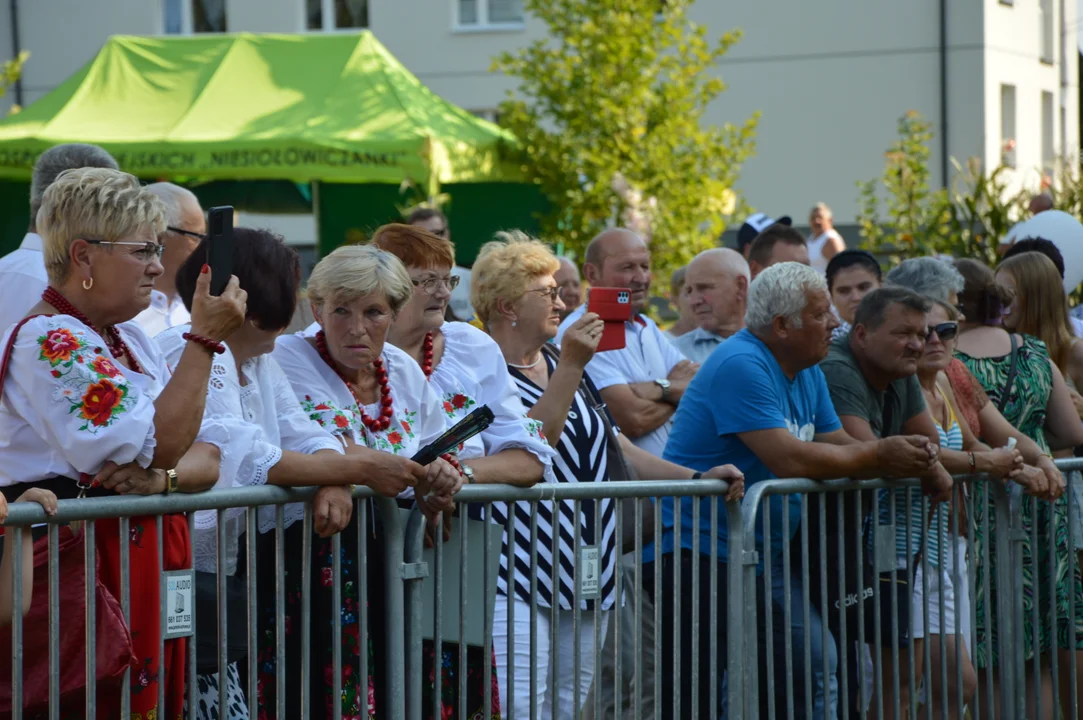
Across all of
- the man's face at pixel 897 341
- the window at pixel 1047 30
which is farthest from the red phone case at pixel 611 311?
the window at pixel 1047 30

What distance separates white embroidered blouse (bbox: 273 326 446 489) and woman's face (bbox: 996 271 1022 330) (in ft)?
11.6

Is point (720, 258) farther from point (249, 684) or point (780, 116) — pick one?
point (780, 116)

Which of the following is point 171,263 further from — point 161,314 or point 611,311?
Answer: point 611,311

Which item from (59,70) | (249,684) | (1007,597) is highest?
(59,70)

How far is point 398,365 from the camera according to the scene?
417 cm

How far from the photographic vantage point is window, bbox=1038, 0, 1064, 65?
85.3ft

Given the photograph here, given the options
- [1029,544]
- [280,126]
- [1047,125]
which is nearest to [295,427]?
[1029,544]

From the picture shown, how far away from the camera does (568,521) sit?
4.50 meters

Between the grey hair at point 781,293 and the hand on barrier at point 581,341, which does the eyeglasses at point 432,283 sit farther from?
the grey hair at point 781,293

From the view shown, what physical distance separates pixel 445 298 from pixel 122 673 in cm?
169

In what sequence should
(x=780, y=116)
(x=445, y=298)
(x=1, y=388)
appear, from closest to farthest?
(x=1, y=388)
(x=445, y=298)
(x=780, y=116)

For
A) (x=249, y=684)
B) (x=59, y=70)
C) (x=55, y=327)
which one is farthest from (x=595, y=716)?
(x=59, y=70)

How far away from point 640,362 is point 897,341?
1258 millimetres

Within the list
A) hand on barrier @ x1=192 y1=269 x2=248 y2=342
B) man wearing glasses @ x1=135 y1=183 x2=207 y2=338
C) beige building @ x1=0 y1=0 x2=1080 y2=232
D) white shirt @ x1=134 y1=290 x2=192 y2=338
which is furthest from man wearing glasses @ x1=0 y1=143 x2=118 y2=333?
beige building @ x1=0 y1=0 x2=1080 y2=232
